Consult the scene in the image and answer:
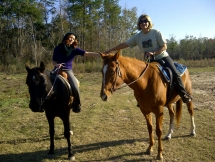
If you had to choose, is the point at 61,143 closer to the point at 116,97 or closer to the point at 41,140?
the point at 41,140

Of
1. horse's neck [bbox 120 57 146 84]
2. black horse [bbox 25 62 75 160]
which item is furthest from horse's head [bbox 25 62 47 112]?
horse's neck [bbox 120 57 146 84]

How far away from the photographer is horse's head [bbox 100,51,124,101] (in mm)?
2696

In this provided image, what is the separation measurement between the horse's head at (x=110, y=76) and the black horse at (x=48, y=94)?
1.07 meters

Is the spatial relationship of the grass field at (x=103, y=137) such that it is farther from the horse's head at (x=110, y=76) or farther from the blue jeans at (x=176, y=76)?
the horse's head at (x=110, y=76)

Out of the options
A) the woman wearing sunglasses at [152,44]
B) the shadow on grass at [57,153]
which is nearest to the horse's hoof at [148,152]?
the shadow on grass at [57,153]

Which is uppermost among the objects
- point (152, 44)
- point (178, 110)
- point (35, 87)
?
point (152, 44)

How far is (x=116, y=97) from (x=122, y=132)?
3.91 metres

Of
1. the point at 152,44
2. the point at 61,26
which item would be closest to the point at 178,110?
the point at 152,44

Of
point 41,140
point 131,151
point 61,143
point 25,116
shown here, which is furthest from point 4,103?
point 131,151

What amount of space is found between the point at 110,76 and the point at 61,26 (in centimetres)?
2390

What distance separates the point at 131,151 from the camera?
4.04 m

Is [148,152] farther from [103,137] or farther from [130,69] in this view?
[130,69]

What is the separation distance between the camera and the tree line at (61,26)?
24.3 meters

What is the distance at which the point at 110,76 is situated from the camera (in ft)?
9.08
